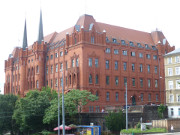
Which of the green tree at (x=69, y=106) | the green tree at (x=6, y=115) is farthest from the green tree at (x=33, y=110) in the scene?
the green tree at (x=6, y=115)

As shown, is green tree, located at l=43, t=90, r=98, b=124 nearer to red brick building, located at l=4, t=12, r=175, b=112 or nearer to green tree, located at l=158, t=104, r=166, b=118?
red brick building, located at l=4, t=12, r=175, b=112

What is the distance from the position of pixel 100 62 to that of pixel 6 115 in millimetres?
25560

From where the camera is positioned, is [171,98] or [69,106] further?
[171,98]

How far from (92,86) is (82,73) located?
14.0 feet

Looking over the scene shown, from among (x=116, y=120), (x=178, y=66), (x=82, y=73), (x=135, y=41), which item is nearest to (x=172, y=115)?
(x=178, y=66)

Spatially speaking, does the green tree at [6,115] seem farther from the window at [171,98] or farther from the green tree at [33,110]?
the window at [171,98]

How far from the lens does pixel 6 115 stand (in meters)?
69.9

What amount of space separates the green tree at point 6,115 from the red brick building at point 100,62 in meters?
14.1

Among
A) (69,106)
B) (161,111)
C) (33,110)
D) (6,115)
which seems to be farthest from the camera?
(6,115)

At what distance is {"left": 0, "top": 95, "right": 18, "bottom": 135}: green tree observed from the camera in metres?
69.7

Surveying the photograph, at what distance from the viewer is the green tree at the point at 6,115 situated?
229ft

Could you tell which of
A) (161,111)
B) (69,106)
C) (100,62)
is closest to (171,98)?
(161,111)

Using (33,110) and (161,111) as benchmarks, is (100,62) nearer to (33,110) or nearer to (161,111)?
(161,111)

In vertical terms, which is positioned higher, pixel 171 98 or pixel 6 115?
pixel 171 98
